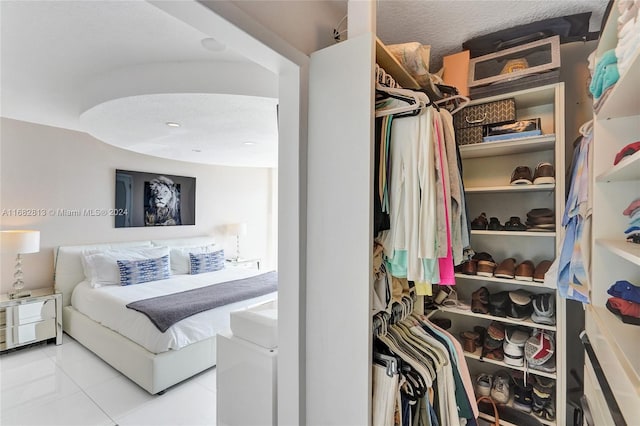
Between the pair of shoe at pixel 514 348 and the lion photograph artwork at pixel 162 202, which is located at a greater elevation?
the lion photograph artwork at pixel 162 202

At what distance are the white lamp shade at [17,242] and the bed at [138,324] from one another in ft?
1.61

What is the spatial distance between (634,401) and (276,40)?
1.49m

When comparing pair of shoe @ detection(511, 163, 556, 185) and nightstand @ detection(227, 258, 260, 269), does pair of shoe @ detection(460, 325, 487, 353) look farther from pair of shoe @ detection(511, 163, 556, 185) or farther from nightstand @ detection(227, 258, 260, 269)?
nightstand @ detection(227, 258, 260, 269)

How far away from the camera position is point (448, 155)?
132 cm

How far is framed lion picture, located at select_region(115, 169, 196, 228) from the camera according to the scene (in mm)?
3990

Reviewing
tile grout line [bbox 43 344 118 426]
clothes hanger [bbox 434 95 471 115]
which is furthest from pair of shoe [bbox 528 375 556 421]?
tile grout line [bbox 43 344 118 426]

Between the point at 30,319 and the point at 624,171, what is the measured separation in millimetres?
4646

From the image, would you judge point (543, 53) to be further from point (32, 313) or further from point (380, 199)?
point (32, 313)

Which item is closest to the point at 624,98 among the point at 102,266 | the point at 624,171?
the point at 624,171

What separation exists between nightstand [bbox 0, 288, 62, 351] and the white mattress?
212 millimetres

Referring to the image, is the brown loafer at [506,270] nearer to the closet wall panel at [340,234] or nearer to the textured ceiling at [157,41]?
the closet wall panel at [340,234]

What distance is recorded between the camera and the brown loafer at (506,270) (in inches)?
67.4

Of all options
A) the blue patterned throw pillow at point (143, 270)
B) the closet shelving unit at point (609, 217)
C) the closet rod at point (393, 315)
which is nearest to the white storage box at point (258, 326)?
the closet rod at point (393, 315)

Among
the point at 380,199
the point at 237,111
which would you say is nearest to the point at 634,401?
the point at 380,199
